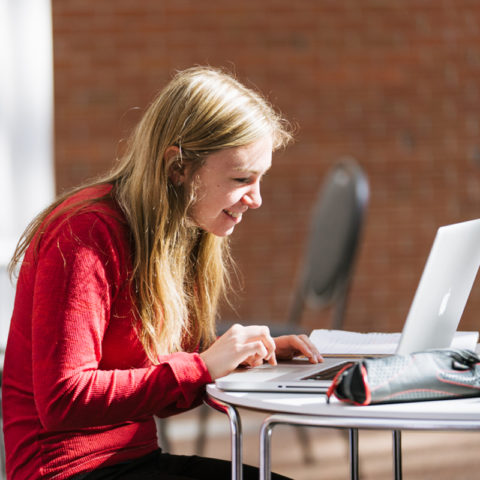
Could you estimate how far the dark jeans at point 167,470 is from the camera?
1.17m

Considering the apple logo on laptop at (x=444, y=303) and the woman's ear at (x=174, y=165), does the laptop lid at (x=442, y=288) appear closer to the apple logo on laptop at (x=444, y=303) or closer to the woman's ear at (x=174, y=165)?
the apple logo on laptop at (x=444, y=303)

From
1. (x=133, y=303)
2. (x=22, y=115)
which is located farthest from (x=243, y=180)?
(x=22, y=115)

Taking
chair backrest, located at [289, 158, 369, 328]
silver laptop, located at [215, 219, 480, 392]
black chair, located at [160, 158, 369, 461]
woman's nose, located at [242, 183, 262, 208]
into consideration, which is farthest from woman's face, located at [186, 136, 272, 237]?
chair backrest, located at [289, 158, 369, 328]

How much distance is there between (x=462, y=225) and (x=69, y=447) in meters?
0.65

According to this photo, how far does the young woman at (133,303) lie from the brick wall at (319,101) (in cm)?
246

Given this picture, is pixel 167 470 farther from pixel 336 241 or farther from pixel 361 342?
pixel 336 241

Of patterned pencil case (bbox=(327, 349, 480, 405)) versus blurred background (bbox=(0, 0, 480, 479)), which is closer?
patterned pencil case (bbox=(327, 349, 480, 405))

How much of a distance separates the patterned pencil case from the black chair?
1222mm

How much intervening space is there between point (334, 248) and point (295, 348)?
50.5 inches

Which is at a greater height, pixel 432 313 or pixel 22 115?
pixel 22 115

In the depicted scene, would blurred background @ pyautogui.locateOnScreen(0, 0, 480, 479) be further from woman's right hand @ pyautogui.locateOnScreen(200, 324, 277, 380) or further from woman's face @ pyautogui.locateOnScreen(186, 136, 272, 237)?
woman's right hand @ pyautogui.locateOnScreen(200, 324, 277, 380)

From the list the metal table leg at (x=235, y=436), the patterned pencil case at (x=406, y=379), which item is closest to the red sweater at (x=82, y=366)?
the metal table leg at (x=235, y=436)

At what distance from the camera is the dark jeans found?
3.85ft

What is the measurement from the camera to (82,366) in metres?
1.10
